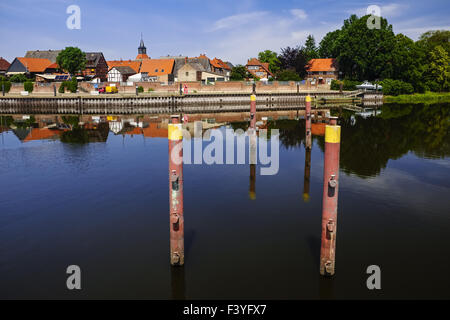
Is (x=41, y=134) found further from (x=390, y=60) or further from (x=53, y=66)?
(x=53, y=66)

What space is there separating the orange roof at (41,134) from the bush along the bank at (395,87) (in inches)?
2947

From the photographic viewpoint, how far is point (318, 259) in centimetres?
1199

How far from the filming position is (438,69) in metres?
93.2

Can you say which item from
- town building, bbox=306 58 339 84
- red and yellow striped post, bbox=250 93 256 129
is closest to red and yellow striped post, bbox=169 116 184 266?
red and yellow striped post, bbox=250 93 256 129

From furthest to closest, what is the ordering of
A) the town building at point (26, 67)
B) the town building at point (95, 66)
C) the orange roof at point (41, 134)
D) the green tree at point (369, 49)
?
the town building at point (95, 66), the town building at point (26, 67), the green tree at point (369, 49), the orange roof at point (41, 134)

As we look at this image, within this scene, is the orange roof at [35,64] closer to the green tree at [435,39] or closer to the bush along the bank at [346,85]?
the bush along the bank at [346,85]

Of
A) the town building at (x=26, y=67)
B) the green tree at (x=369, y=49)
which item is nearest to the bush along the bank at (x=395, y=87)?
the green tree at (x=369, y=49)

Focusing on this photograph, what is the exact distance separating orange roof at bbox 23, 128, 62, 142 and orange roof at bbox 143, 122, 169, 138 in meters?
9.22

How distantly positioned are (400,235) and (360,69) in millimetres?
93162

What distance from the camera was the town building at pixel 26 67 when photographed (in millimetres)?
111625

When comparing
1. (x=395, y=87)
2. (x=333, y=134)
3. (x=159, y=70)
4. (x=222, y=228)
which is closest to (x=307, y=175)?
(x=222, y=228)

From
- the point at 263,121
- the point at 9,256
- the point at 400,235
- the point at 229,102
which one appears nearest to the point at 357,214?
the point at 400,235

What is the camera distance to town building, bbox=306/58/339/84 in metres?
112
